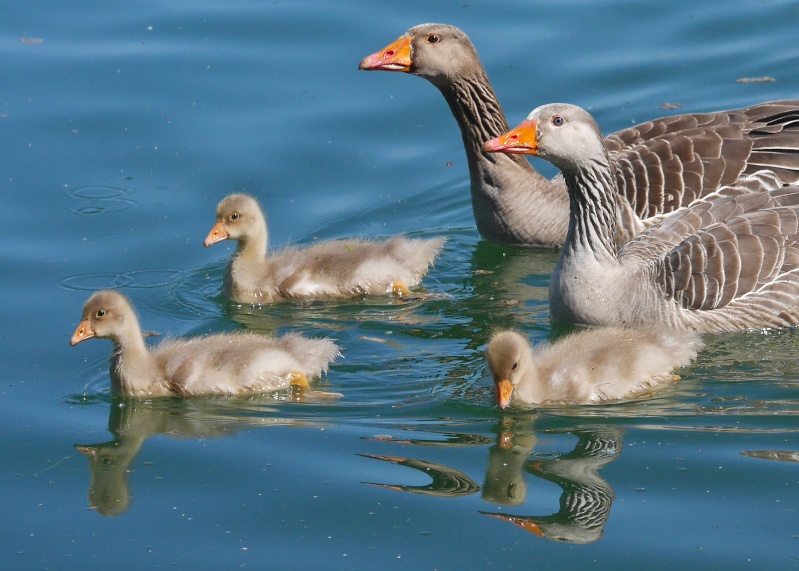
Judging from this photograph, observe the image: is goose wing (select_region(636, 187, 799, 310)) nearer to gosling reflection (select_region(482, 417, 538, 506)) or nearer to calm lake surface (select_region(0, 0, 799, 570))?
calm lake surface (select_region(0, 0, 799, 570))

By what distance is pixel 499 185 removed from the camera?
11.8 meters

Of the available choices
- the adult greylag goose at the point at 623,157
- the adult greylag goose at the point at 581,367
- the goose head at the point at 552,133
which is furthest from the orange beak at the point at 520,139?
the adult greylag goose at the point at 623,157

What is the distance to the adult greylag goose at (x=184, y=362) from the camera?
8656 millimetres

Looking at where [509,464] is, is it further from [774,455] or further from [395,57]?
[395,57]

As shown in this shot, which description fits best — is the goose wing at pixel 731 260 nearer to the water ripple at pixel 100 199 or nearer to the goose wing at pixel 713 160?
the goose wing at pixel 713 160

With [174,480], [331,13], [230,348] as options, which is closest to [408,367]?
[230,348]

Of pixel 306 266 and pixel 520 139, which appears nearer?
pixel 520 139

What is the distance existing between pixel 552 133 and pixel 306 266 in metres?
2.18

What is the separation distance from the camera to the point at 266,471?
25.4 ft

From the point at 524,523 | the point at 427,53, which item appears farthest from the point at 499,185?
the point at 524,523

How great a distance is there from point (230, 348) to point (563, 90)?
6347 millimetres

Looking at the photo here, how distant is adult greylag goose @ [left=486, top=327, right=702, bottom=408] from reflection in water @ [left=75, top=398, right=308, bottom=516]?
1384 mm

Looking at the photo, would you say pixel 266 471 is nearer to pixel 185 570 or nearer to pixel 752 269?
pixel 185 570

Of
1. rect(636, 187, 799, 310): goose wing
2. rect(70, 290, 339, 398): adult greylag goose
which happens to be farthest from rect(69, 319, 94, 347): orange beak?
rect(636, 187, 799, 310): goose wing
